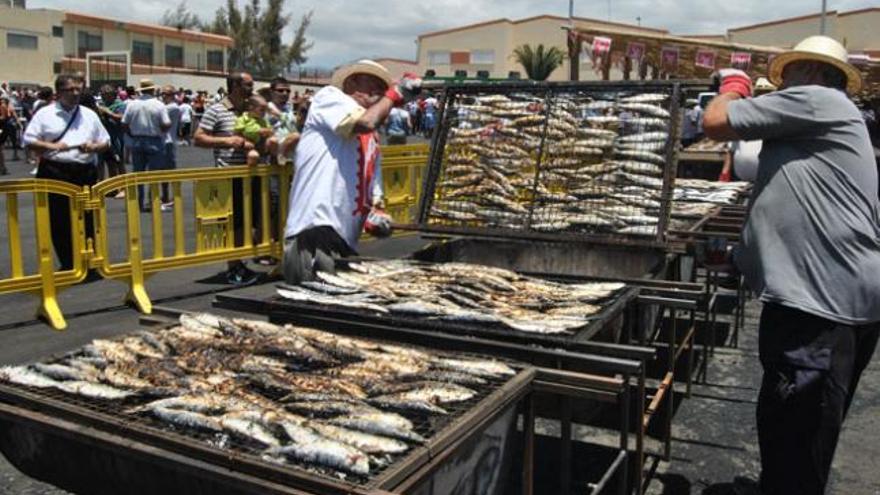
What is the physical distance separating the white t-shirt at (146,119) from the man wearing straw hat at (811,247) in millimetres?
11225

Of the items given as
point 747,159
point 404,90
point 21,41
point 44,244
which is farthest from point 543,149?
point 21,41

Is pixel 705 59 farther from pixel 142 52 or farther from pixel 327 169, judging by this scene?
pixel 142 52

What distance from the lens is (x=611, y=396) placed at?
2896mm

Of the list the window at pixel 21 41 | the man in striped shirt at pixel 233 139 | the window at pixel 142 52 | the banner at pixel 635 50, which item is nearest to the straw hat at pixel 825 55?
the man in striped shirt at pixel 233 139

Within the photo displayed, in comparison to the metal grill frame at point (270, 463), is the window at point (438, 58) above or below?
above

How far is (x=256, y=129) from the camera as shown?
29.5ft

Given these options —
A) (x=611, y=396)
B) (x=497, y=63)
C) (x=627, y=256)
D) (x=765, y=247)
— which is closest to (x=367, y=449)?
(x=611, y=396)

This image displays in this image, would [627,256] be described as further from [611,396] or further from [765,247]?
[611,396]

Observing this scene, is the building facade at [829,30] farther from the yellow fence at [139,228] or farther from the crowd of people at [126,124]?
the yellow fence at [139,228]

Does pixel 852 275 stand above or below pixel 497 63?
below

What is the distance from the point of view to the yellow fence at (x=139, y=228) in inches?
274

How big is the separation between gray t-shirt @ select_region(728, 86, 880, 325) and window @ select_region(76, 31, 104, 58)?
6795cm

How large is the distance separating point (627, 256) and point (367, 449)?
137 inches

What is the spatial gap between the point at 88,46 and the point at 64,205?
212ft
